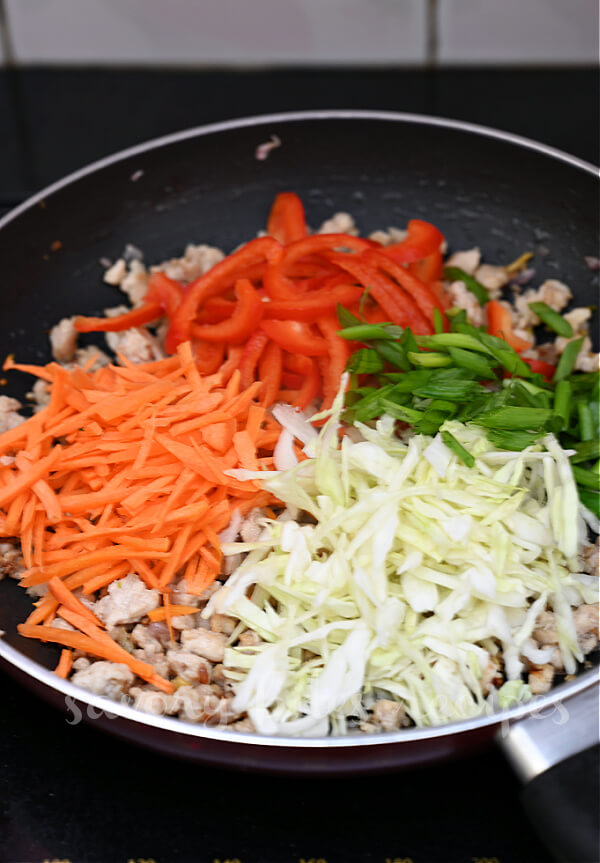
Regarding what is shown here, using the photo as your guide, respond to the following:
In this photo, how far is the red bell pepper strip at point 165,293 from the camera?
1.59 metres

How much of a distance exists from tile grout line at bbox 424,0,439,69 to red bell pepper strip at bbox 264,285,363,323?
1.11 meters

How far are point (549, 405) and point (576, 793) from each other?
0.66 meters

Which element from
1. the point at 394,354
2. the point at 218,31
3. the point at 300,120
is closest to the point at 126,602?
the point at 394,354

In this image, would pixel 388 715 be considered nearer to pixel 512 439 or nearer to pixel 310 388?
pixel 512 439

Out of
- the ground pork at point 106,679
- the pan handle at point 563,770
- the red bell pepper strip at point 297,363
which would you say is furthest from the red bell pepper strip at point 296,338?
the pan handle at point 563,770

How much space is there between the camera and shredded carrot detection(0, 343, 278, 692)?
3.88 ft

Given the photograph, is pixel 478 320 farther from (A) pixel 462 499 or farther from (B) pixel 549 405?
(A) pixel 462 499

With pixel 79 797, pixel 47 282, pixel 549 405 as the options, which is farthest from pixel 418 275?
pixel 79 797

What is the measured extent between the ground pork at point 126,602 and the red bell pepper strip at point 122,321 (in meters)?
0.57

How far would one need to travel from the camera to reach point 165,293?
160cm

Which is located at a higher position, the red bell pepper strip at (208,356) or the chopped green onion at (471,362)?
the chopped green onion at (471,362)

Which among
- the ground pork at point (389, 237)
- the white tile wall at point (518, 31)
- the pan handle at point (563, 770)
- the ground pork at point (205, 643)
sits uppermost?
the white tile wall at point (518, 31)

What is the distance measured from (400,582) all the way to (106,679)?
41 cm

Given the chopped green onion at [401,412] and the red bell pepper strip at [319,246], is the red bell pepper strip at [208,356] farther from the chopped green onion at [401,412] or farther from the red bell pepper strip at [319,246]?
the chopped green onion at [401,412]
